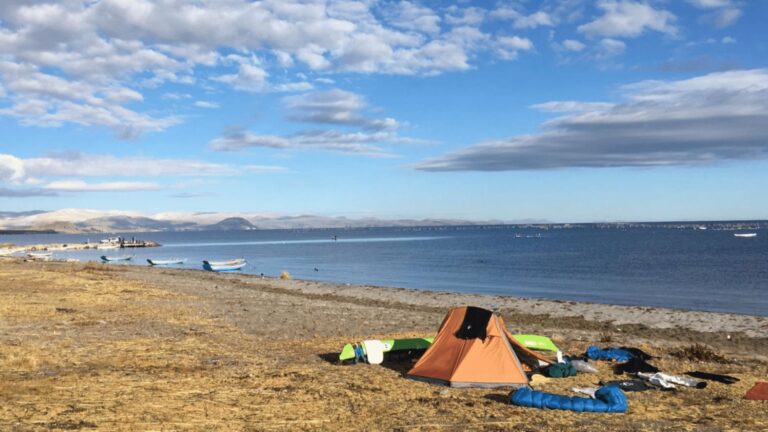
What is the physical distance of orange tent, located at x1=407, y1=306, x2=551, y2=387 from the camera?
11.1 metres

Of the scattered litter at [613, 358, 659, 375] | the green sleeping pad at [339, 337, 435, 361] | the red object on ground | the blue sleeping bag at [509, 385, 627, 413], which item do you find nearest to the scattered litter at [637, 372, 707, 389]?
the scattered litter at [613, 358, 659, 375]

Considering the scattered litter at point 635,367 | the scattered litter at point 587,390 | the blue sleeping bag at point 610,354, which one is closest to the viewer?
the scattered litter at point 587,390

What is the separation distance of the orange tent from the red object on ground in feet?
11.4

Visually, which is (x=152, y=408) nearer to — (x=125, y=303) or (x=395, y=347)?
(x=395, y=347)

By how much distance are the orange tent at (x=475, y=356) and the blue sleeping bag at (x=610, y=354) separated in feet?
5.32

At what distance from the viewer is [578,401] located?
31.0 feet

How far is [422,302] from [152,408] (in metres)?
21.1

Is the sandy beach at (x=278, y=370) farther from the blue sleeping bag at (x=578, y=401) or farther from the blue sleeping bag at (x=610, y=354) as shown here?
the blue sleeping bag at (x=610, y=354)

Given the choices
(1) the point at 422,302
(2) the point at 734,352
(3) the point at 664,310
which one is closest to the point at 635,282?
(3) the point at 664,310

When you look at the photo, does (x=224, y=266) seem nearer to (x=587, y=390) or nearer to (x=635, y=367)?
(x=635, y=367)

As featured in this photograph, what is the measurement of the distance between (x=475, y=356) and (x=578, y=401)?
2.27 m

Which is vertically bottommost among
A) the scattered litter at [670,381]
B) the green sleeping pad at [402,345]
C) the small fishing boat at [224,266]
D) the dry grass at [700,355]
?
the small fishing boat at [224,266]

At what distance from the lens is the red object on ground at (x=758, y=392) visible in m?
10.0

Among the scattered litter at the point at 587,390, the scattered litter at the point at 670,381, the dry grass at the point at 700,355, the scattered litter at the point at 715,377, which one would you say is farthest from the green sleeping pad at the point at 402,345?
the dry grass at the point at 700,355
